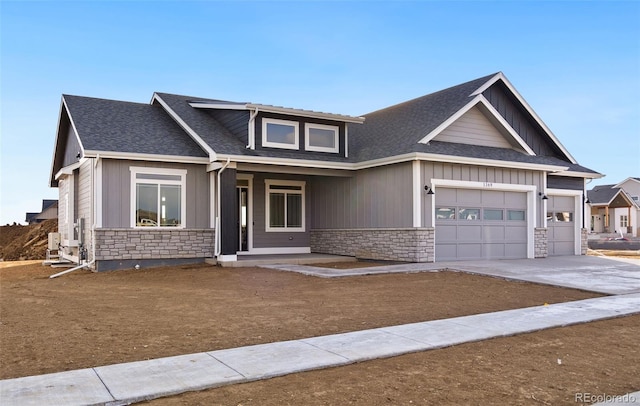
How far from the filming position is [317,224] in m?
19.0

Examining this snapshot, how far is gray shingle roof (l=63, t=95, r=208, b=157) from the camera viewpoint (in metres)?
14.6

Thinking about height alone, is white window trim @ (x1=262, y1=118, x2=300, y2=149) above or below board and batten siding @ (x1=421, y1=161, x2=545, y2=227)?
above

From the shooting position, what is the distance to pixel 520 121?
19031 mm

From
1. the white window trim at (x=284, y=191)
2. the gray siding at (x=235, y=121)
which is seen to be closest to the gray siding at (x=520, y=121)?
the white window trim at (x=284, y=191)

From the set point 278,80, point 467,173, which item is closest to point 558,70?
point 467,173

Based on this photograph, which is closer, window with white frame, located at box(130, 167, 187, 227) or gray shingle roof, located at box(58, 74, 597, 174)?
window with white frame, located at box(130, 167, 187, 227)

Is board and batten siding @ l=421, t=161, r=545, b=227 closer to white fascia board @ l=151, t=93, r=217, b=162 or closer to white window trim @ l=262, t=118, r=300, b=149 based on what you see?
white window trim @ l=262, t=118, r=300, b=149

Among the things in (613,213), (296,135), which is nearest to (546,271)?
(296,135)

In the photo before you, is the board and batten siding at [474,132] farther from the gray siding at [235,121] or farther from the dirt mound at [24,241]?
the dirt mound at [24,241]

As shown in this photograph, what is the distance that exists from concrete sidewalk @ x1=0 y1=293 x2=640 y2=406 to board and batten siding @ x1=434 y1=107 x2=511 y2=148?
31.8 feet

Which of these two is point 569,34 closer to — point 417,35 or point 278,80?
point 417,35

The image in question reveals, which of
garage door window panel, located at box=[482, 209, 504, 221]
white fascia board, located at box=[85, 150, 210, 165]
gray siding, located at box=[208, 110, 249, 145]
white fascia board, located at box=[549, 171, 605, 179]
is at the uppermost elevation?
gray siding, located at box=[208, 110, 249, 145]

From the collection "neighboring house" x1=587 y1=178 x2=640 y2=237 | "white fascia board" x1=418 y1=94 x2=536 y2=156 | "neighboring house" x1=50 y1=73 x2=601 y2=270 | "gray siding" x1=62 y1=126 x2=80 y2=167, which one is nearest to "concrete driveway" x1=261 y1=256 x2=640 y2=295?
"neighboring house" x1=50 y1=73 x2=601 y2=270

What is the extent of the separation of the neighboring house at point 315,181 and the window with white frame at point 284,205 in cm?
5
